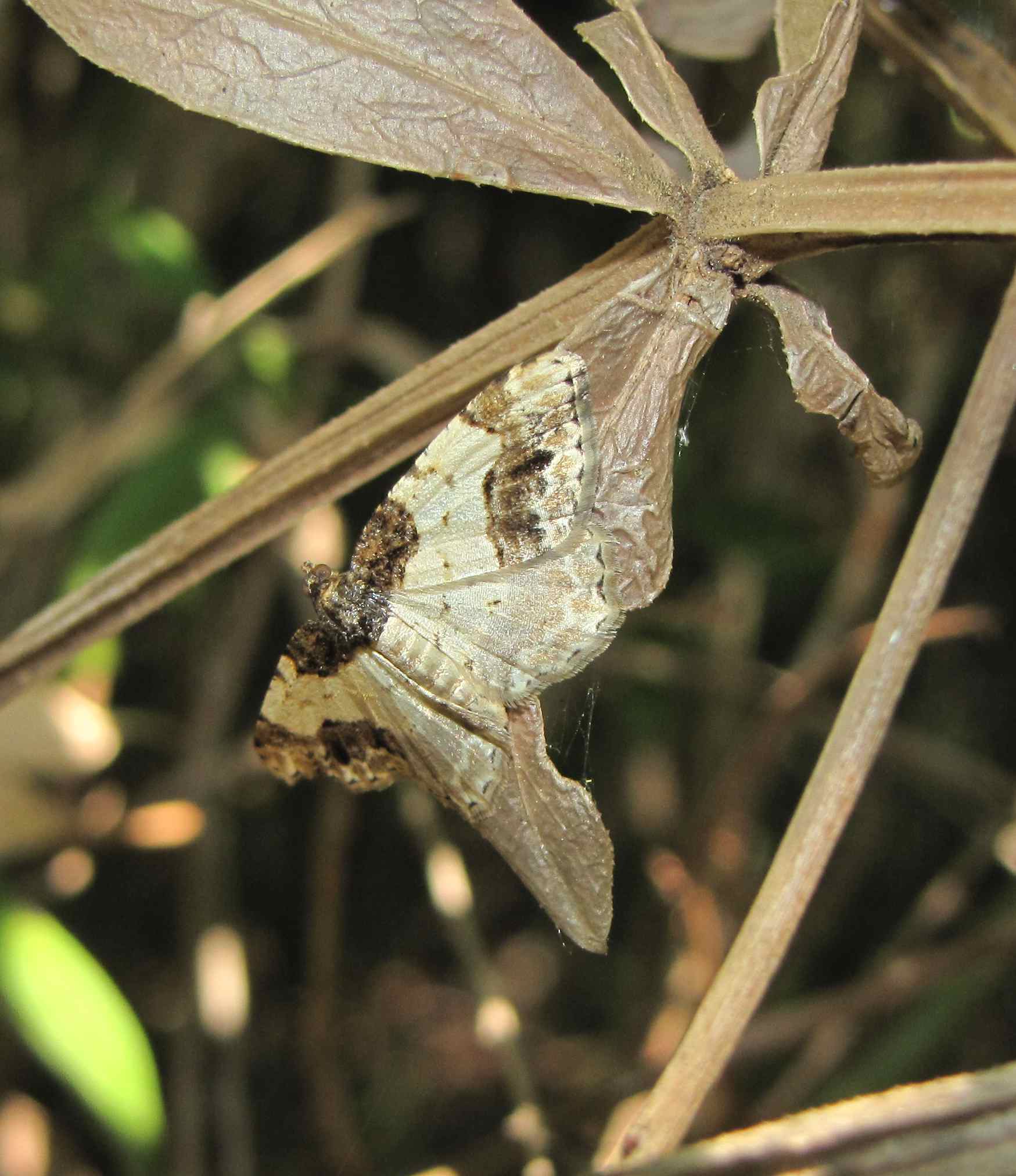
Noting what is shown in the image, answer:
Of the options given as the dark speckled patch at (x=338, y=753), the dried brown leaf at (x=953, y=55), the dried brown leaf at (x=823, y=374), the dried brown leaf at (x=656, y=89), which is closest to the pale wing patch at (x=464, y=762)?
the dark speckled patch at (x=338, y=753)

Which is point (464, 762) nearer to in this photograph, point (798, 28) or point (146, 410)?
point (798, 28)

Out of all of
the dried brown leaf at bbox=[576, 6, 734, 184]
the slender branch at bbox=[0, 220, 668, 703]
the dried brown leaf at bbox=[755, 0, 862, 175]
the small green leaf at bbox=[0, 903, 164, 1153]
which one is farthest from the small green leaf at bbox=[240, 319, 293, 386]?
the dried brown leaf at bbox=[755, 0, 862, 175]

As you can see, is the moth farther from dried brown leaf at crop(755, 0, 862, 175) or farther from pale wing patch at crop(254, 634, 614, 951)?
dried brown leaf at crop(755, 0, 862, 175)

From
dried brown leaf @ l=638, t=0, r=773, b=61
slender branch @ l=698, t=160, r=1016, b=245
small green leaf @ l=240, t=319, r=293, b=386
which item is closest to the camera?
slender branch @ l=698, t=160, r=1016, b=245

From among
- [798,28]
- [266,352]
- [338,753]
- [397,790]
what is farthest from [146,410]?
[798,28]

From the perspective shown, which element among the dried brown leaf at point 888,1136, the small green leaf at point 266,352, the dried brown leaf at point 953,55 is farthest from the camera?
the small green leaf at point 266,352

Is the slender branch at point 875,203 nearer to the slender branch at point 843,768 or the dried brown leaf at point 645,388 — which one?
the dried brown leaf at point 645,388
